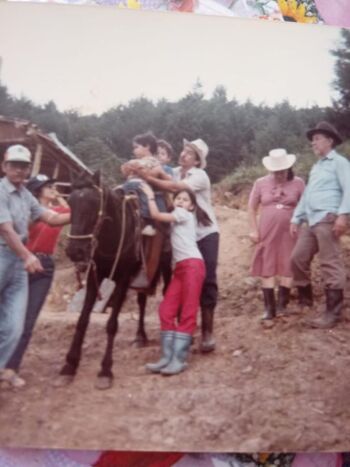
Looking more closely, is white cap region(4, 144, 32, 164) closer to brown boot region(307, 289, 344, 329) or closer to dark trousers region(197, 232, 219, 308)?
dark trousers region(197, 232, 219, 308)

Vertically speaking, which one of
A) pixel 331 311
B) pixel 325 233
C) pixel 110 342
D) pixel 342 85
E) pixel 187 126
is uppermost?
pixel 342 85

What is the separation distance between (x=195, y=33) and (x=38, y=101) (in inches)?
19.0

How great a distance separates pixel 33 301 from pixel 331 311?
0.81 m

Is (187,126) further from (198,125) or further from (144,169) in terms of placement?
(144,169)

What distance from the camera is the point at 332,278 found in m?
1.63

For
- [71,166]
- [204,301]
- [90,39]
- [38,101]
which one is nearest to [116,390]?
[204,301]

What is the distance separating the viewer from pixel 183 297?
156cm

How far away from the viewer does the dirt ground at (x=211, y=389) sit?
4.84ft

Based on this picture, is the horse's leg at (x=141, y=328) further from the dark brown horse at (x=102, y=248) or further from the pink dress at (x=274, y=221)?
the pink dress at (x=274, y=221)

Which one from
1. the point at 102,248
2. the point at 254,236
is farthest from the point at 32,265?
the point at 254,236

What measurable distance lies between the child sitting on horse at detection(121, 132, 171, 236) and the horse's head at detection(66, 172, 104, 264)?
3.8 inches

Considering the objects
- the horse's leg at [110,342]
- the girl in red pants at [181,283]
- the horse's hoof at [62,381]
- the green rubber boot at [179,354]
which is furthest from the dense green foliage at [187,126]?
the horse's hoof at [62,381]

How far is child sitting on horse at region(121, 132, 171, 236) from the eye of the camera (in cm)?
154

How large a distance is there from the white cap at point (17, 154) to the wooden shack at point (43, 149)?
11 mm
